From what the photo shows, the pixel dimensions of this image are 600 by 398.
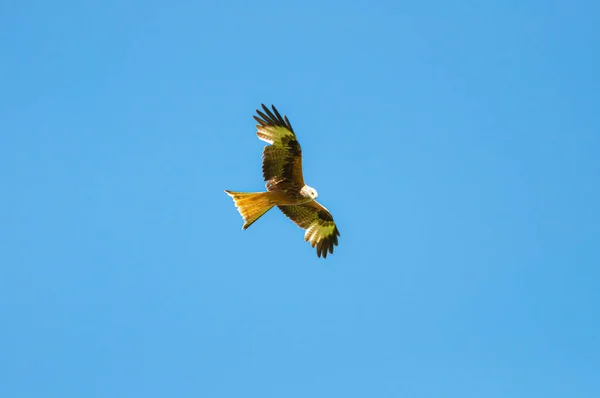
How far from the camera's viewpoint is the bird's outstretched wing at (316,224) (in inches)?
719

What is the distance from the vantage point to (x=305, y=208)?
718 inches

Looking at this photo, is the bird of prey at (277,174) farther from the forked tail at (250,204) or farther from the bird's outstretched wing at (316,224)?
the bird's outstretched wing at (316,224)

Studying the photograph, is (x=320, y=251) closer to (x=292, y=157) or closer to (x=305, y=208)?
(x=305, y=208)

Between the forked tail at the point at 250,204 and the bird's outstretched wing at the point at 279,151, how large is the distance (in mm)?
260

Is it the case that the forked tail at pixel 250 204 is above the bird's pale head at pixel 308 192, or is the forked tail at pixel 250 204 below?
below

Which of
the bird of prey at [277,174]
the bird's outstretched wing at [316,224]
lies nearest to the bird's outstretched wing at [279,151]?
the bird of prey at [277,174]

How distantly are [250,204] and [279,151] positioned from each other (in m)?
1.09

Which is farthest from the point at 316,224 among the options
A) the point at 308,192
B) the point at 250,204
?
the point at 250,204

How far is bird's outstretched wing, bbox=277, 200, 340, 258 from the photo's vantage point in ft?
59.9

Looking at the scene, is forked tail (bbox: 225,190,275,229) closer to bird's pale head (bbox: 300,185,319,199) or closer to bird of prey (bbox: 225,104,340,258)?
bird of prey (bbox: 225,104,340,258)

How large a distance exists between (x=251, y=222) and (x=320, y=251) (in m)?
2.62

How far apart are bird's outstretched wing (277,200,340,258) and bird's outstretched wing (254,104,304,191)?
1685 millimetres

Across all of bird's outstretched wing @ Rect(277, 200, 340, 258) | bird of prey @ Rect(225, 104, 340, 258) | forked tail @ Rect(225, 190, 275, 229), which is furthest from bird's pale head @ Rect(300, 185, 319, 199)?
bird's outstretched wing @ Rect(277, 200, 340, 258)

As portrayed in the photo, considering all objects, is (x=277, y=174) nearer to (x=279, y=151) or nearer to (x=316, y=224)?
(x=279, y=151)
